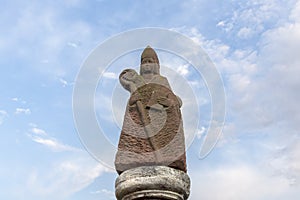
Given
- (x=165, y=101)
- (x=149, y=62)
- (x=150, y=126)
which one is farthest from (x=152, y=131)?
Result: (x=149, y=62)

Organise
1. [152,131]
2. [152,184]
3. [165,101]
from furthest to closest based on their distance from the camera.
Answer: [165,101] → [152,131] → [152,184]

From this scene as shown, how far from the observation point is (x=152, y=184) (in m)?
6.62

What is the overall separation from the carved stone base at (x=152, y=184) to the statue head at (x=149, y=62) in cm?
228

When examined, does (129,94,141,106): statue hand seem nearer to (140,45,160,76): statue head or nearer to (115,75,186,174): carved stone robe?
(115,75,186,174): carved stone robe

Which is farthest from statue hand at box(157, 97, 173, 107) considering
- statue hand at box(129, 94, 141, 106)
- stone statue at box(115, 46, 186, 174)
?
statue hand at box(129, 94, 141, 106)

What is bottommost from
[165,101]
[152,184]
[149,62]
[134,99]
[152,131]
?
[152,184]

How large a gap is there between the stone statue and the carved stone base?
0.24m

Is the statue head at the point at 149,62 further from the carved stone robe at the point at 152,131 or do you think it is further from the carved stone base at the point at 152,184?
the carved stone base at the point at 152,184

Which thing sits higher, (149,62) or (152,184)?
(149,62)

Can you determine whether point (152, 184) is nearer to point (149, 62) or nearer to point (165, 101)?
point (165, 101)

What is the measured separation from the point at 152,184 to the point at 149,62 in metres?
2.81

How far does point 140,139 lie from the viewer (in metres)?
7.42

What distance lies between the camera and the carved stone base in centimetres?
661

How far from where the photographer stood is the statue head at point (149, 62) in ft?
27.7
